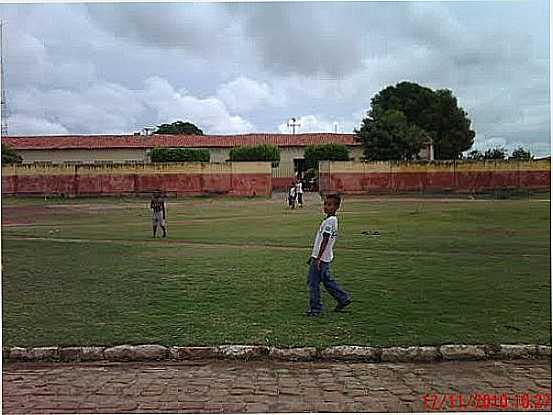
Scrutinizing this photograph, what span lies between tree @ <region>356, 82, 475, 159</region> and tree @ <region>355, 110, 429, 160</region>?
18 centimetres

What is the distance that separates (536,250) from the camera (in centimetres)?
665

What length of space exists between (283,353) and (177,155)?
7209 mm

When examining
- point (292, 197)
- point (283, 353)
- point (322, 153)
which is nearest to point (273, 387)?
point (283, 353)

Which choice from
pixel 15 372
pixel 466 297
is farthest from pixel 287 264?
pixel 15 372

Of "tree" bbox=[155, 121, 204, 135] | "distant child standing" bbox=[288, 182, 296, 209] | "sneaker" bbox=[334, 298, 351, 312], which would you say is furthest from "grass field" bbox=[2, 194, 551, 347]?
"tree" bbox=[155, 121, 204, 135]

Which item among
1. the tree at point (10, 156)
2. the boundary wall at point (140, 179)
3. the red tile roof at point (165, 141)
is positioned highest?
the red tile roof at point (165, 141)

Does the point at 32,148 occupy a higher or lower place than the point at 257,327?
higher

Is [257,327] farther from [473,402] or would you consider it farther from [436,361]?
[473,402]

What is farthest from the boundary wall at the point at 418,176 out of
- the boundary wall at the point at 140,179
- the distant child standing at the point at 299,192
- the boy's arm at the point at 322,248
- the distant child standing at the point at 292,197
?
the boy's arm at the point at 322,248

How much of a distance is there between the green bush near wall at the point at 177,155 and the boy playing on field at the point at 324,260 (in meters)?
6.07

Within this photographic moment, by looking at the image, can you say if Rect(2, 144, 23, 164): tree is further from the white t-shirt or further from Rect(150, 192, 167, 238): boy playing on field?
the white t-shirt

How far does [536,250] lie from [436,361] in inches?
114
